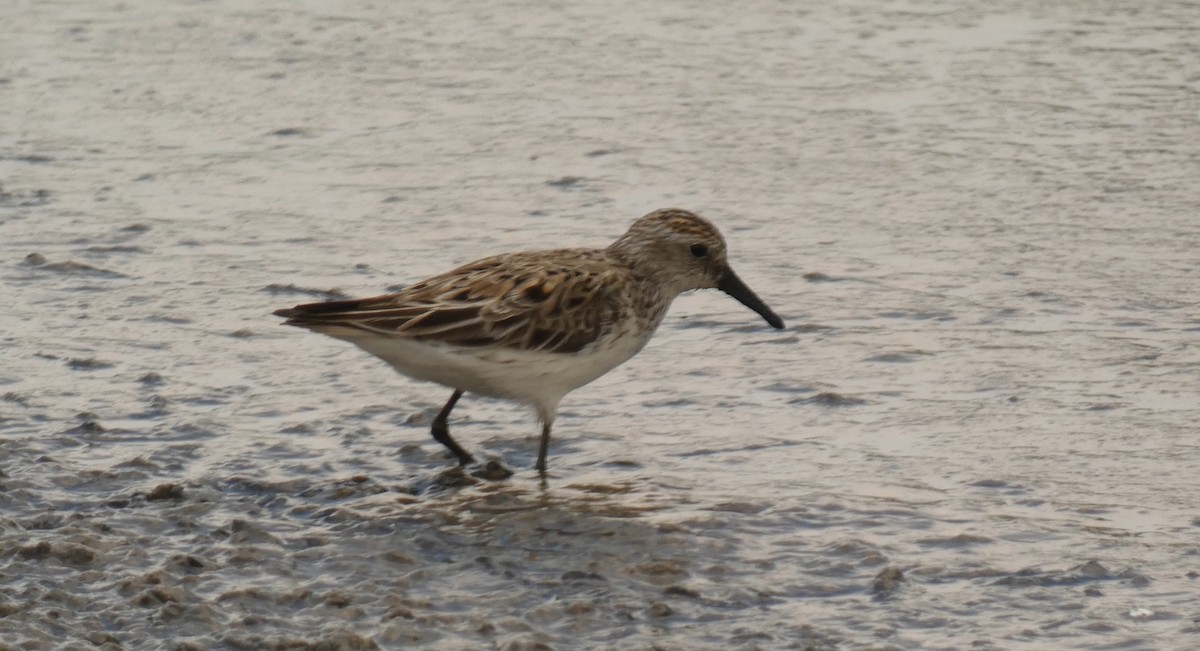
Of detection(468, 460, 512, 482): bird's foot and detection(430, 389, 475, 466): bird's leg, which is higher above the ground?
detection(430, 389, 475, 466): bird's leg

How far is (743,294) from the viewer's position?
7859mm

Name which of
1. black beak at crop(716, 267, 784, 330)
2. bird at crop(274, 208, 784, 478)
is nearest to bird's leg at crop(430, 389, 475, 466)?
bird at crop(274, 208, 784, 478)

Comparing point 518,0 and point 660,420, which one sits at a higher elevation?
point 518,0

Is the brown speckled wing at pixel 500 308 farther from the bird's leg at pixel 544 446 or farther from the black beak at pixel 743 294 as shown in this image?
the black beak at pixel 743 294

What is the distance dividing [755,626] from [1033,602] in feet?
2.92

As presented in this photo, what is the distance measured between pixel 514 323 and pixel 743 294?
4.45 ft

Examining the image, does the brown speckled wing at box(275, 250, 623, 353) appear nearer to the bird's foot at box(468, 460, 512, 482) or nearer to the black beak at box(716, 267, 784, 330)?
the bird's foot at box(468, 460, 512, 482)

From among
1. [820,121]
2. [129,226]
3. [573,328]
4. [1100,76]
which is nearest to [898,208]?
[820,121]

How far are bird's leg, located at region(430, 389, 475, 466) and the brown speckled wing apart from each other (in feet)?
1.27

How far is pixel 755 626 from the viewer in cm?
544

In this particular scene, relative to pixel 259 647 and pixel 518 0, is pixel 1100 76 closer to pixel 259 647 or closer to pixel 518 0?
pixel 518 0

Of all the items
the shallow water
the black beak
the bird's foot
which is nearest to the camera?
the shallow water

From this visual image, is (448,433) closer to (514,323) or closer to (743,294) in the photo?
(514,323)

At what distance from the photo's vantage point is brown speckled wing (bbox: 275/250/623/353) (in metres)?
6.67
